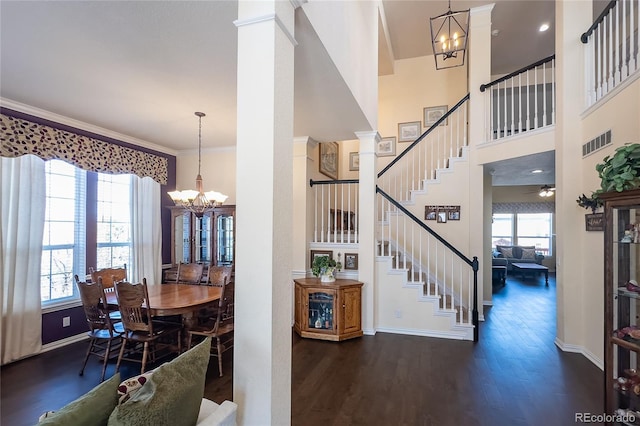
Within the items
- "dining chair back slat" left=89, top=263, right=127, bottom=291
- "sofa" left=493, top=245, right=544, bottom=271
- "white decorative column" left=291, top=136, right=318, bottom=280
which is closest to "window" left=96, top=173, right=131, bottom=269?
"dining chair back slat" left=89, top=263, right=127, bottom=291

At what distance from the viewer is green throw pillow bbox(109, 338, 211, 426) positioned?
40.9 inches

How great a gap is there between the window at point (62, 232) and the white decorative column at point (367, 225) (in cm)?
392

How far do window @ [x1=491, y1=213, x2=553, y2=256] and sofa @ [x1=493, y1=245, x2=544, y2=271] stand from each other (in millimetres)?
503

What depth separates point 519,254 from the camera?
1008 centimetres

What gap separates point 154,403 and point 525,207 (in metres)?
12.3

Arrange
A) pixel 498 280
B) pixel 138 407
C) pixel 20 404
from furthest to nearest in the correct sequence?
pixel 498 280 → pixel 20 404 → pixel 138 407

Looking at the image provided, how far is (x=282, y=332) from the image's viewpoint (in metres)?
1.57

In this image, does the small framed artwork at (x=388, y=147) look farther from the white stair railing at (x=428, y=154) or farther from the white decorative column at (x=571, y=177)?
the white decorative column at (x=571, y=177)

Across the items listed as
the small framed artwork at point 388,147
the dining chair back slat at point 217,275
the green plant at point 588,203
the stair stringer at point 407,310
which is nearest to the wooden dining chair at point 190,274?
the dining chair back slat at point 217,275

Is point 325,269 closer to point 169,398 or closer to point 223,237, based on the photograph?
point 223,237

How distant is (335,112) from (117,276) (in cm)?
352

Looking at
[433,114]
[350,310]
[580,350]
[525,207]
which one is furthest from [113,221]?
[525,207]

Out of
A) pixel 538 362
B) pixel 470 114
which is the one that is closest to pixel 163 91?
pixel 470 114

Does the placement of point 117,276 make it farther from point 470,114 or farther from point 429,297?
point 470,114
